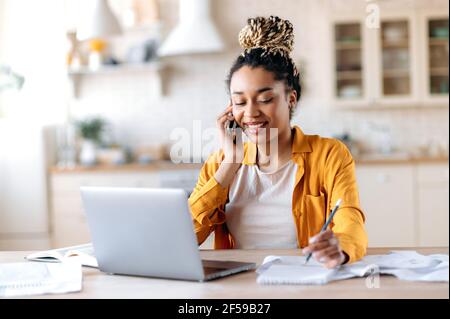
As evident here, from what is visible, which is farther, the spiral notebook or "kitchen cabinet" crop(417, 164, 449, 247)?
"kitchen cabinet" crop(417, 164, 449, 247)

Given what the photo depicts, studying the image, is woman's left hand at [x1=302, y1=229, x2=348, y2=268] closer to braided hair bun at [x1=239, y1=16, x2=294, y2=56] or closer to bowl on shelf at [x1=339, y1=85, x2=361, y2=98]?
braided hair bun at [x1=239, y1=16, x2=294, y2=56]

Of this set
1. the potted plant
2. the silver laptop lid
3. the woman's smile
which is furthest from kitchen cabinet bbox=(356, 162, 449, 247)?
the silver laptop lid

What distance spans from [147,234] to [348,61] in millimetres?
4419

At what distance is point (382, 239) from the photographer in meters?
5.63

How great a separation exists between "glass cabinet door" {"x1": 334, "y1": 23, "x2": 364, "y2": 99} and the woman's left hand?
4.26m

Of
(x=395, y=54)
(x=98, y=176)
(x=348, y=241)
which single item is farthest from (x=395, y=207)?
(x=348, y=241)

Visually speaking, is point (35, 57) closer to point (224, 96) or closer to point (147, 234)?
point (224, 96)

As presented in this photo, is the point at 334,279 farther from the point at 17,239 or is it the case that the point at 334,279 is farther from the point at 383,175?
the point at 17,239

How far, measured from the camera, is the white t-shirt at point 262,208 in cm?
239

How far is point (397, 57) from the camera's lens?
5891 mm

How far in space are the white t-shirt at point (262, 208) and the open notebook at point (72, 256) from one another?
0.49m

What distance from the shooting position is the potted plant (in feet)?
19.9

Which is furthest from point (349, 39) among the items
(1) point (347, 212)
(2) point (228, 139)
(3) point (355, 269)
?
(3) point (355, 269)
